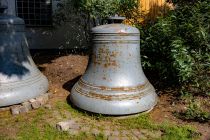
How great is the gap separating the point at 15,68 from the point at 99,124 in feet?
6.52

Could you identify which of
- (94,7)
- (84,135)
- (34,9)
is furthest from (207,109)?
(34,9)

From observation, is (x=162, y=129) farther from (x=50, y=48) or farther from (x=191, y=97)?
(x=50, y=48)

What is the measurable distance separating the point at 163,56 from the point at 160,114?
5.27ft

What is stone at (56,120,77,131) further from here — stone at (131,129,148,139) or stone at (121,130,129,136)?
stone at (131,129,148,139)

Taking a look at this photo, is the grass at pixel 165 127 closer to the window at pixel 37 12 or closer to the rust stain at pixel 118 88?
the rust stain at pixel 118 88

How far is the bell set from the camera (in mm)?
5969

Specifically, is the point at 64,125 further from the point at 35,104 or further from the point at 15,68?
the point at 15,68

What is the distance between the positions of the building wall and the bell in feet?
16.4

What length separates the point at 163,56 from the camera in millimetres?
7047

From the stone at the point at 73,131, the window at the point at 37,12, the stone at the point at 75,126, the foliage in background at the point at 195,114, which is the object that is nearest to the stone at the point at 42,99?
the stone at the point at 75,126

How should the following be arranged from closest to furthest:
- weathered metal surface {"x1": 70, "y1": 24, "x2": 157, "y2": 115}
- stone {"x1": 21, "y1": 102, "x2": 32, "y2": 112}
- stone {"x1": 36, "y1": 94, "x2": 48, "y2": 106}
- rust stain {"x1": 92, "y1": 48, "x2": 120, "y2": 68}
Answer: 1. weathered metal surface {"x1": 70, "y1": 24, "x2": 157, "y2": 115}
2. rust stain {"x1": 92, "y1": 48, "x2": 120, "y2": 68}
3. stone {"x1": 21, "y1": 102, "x2": 32, "y2": 112}
4. stone {"x1": 36, "y1": 94, "x2": 48, "y2": 106}

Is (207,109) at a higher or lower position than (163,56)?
lower

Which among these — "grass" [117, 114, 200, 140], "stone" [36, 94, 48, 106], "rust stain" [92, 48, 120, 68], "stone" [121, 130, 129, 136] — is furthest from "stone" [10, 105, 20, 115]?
"stone" [121, 130, 129, 136]

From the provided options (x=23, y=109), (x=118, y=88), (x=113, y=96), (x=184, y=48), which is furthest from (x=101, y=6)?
(x=23, y=109)
